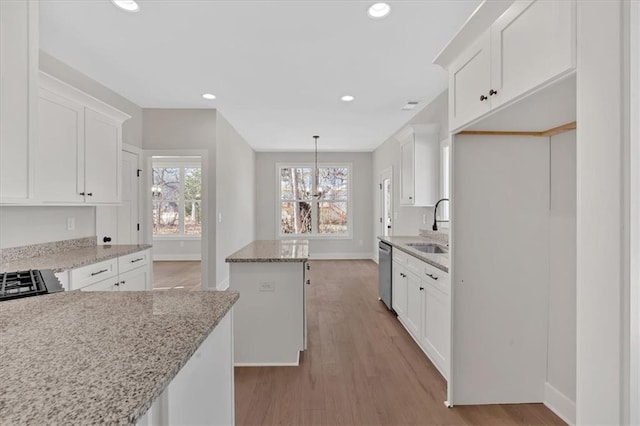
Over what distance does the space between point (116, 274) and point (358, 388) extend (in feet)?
7.33

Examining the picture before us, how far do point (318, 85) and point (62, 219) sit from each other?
3.00 metres

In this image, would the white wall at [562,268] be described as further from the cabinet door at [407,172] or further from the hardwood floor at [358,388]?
the cabinet door at [407,172]

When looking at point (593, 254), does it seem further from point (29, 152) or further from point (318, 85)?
point (318, 85)

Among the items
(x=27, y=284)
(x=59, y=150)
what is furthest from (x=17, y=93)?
(x=27, y=284)

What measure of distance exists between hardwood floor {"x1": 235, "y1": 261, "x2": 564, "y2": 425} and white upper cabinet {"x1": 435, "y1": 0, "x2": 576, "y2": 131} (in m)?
1.83

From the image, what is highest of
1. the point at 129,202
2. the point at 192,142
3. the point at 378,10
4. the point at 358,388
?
the point at 378,10

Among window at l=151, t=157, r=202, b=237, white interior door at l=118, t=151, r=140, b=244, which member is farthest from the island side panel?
window at l=151, t=157, r=202, b=237

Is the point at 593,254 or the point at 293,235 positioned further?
the point at 293,235

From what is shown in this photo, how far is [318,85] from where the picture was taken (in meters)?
3.61

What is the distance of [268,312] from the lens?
257cm

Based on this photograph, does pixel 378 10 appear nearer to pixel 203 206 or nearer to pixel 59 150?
pixel 59 150

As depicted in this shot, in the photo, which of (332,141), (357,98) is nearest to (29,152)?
(357,98)

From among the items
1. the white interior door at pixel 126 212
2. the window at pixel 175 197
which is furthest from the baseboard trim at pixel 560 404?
the window at pixel 175 197

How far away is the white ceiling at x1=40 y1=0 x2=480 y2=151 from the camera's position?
227 centimetres
